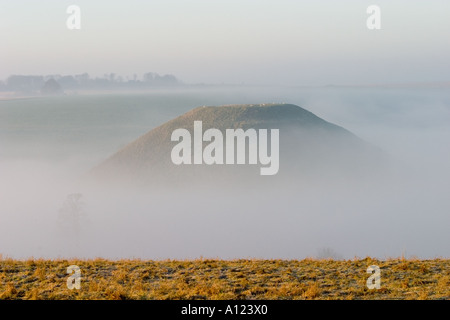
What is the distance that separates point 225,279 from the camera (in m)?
27.6

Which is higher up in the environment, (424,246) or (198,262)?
(198,262)

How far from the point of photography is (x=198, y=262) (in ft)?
107

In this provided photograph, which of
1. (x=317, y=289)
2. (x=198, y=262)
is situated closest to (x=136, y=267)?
(x=198, y=262)

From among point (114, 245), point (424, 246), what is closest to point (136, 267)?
point (114, 245)

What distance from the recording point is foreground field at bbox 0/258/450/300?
24.0 m

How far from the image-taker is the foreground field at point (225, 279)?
78.9ft

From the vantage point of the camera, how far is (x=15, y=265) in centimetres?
3148

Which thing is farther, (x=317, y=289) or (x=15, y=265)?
(x=15, y=265)
